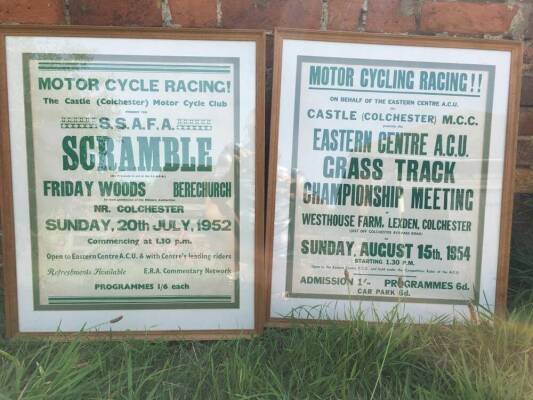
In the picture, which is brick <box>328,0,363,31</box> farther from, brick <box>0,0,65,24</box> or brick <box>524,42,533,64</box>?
brick <box>0,0,65,24</box>

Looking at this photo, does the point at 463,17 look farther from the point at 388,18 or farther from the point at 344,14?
A: the point at 344,14

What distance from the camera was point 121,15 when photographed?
1830mm

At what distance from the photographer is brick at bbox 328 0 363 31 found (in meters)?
1.86

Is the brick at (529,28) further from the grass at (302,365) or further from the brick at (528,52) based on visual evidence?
the grass at (302,365)

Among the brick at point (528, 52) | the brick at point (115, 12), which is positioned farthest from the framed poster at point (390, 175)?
the brick at point (115, 12)

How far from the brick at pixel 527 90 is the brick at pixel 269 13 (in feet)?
2.85

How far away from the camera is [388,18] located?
188 centimetres

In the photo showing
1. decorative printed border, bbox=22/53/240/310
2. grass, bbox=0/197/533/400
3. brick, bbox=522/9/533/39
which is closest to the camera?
grass, bbox=0/197/533/400

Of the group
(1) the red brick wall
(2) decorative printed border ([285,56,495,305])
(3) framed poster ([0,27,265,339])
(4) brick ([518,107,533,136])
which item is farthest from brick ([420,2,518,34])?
(3) framed poster ([0,27,265,339])

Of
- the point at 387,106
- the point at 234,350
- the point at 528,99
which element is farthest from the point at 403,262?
the point at 528,99

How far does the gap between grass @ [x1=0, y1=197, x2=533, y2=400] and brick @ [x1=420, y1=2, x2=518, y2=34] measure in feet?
3.55

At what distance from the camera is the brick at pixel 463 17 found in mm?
1881

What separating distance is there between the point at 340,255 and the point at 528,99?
3.31 feet

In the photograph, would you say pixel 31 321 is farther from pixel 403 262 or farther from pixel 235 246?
pixel 403 262
